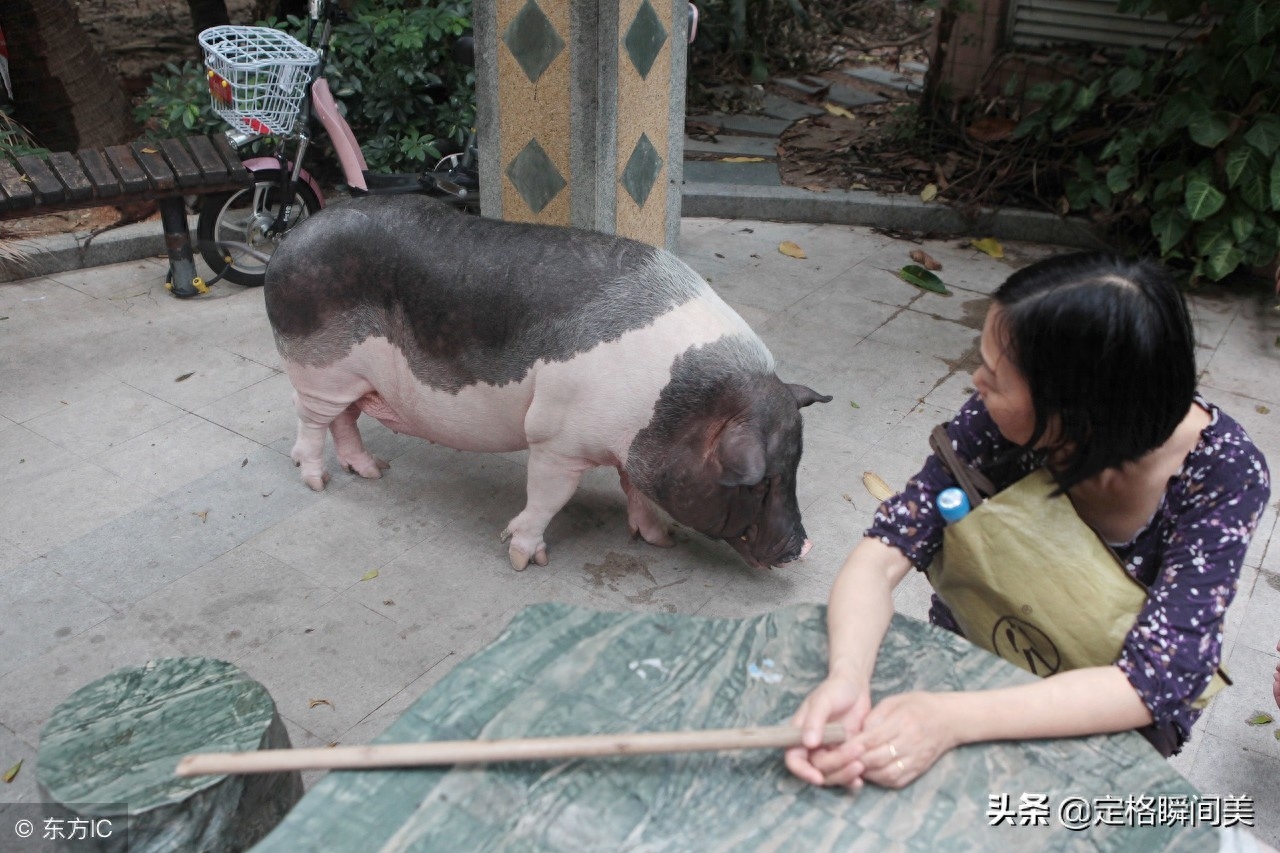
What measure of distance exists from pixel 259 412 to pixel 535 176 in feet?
5.03

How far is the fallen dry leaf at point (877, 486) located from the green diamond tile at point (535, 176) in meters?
1.74

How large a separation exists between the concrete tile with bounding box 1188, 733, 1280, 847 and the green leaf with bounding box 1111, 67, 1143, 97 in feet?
14.3

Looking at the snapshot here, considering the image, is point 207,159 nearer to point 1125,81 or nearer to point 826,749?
point 826,749

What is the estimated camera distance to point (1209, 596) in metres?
1.68

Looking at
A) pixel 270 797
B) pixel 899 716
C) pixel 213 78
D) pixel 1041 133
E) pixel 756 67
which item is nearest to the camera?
pixel 899 716

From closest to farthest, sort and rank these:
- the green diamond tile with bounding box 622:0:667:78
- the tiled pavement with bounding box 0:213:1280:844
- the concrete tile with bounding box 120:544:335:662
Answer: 1. the tiled pavement with bounding box 0:213:1280:844
2. the concrete tile with bounding box 120:544:335:662
3. the green diamond tile with bounding box 622:0:667:78

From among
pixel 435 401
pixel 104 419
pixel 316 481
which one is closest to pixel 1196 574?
pixel 435 401

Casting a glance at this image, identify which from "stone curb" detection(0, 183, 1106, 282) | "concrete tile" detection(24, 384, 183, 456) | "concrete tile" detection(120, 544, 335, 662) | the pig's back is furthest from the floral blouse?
"stone curb" detection(0, 183, 1106, 282)

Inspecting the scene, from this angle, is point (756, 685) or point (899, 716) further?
point (756, 685)

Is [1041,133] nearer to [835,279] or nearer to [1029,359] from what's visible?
[835,279]

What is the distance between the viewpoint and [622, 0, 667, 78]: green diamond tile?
4336mm

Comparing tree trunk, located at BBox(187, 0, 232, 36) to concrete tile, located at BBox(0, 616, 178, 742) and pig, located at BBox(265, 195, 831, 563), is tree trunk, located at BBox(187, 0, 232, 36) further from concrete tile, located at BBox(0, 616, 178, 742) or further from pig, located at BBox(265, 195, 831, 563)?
concrete tile, located at BBox(0, 616, 178, 742)

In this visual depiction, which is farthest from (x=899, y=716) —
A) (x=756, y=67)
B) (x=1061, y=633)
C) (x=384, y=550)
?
(x=756, y=67)

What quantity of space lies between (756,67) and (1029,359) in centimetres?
782
